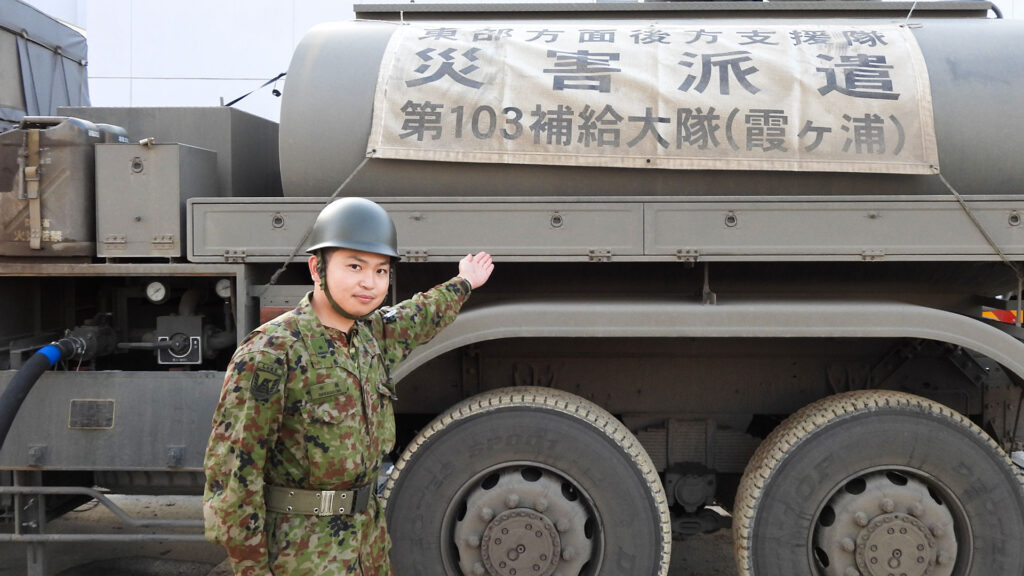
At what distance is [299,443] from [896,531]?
2291 mm

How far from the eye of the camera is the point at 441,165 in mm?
3297

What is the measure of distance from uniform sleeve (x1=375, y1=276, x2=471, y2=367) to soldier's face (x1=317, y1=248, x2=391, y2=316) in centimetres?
38

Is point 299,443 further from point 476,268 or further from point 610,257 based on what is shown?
point 610,257

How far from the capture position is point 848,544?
10.1ft

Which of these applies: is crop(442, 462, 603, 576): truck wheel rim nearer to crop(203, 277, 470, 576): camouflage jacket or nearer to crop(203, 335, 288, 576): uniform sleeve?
crop(203, 277, 470, 576): camouflage jacket

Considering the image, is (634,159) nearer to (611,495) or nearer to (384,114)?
(384,114)

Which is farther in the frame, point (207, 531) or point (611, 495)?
point (611, 495)

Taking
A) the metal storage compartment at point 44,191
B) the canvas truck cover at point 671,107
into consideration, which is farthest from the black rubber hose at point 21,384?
the canvas truck cover at point 671,107

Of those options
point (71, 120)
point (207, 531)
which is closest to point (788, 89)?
point (207, 531)

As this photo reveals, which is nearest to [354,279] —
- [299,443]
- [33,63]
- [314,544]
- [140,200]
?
[299,443]

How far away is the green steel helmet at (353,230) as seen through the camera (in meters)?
2.23

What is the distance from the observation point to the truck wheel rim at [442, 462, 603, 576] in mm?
3076

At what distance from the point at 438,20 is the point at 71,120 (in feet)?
5.40

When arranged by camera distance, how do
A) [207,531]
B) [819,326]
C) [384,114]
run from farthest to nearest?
1. [384,114]
2. [819,326]
3. [207,531]
